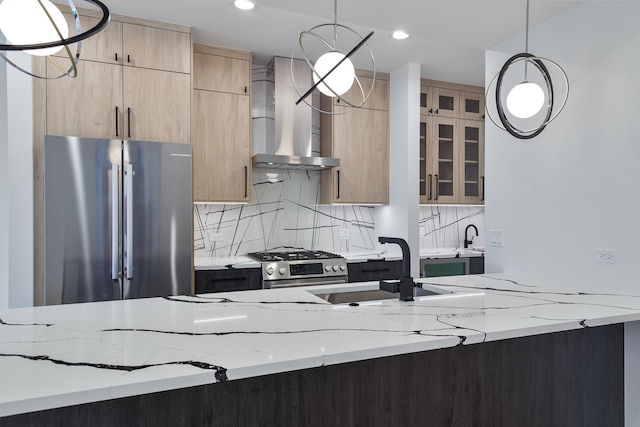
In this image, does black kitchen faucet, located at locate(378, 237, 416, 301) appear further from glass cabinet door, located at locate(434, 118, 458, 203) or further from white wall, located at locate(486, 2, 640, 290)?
glass cabinet door, located at locate(434, 118, 458, 203)

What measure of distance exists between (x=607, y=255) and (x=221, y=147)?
8.85 ft

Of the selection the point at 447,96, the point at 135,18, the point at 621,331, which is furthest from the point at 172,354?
the point at 447,96

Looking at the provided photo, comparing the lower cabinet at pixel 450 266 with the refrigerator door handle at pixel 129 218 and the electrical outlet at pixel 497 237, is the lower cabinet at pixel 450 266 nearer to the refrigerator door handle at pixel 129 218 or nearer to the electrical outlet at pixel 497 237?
the electrical outlet at pixel 497 237

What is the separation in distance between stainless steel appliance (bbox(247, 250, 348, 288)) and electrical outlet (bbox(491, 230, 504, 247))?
47.3 inches

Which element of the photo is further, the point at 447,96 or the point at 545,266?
the point at 447,96

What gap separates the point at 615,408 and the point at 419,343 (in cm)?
130

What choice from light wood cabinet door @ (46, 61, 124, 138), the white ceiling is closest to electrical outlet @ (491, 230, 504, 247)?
the white ceiling

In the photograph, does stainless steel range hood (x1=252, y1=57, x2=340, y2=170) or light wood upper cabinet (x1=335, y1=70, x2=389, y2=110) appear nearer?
stainless steel range hood (x1=252, y1=57, x2=340, y2=170)

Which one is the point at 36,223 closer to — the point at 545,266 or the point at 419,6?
the point at 419,6

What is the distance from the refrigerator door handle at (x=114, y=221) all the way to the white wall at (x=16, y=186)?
49 centimetres

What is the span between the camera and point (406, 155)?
12.9ft

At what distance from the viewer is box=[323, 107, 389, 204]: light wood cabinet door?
398 centimetres

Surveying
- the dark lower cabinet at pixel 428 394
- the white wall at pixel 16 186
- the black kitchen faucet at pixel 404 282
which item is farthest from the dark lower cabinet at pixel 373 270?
the white wall at pixel 16 186

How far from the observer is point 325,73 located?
1.82m
